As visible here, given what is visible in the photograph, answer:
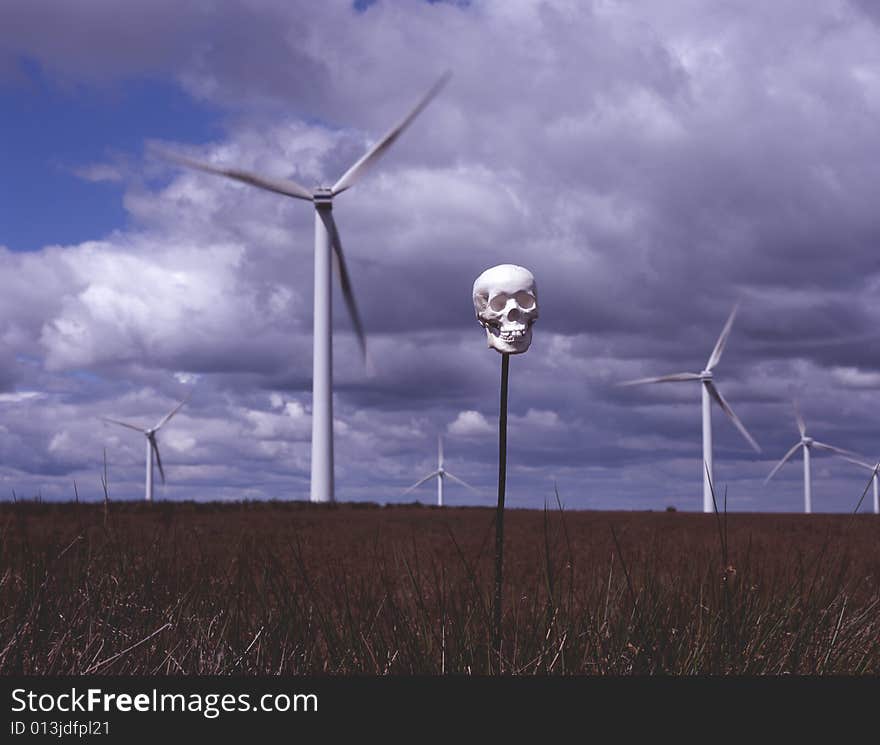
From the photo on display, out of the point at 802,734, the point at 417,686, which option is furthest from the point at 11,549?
the point at 802,734

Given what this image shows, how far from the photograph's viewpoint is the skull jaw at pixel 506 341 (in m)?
7.52

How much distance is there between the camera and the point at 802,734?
19.1 ft

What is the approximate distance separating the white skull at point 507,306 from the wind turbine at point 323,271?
36336mm

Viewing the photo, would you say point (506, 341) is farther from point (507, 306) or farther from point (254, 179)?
point (254, 179)

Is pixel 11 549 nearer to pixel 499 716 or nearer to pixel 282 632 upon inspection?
pixel 282 632

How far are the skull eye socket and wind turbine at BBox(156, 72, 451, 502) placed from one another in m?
36.4

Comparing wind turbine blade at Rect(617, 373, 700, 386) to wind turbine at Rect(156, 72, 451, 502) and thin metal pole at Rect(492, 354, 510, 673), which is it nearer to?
wind turbine at Rect(156, 72, 451, 502)

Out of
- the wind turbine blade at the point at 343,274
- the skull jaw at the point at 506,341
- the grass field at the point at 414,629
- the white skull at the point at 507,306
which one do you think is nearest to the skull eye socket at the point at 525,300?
the white skull at the point at 507,306

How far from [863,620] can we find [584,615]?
4.19 meters

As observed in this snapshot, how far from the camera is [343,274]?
4506 cm

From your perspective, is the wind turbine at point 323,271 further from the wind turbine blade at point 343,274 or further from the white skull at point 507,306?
the white skull at point 507,306

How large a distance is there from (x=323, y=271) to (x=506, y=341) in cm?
4485

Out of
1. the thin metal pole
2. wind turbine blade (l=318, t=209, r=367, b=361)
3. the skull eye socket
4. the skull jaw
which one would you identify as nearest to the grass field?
the thin metal pole

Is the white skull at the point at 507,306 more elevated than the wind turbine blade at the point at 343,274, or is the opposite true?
the wind turbine blade at the point at 343,274
